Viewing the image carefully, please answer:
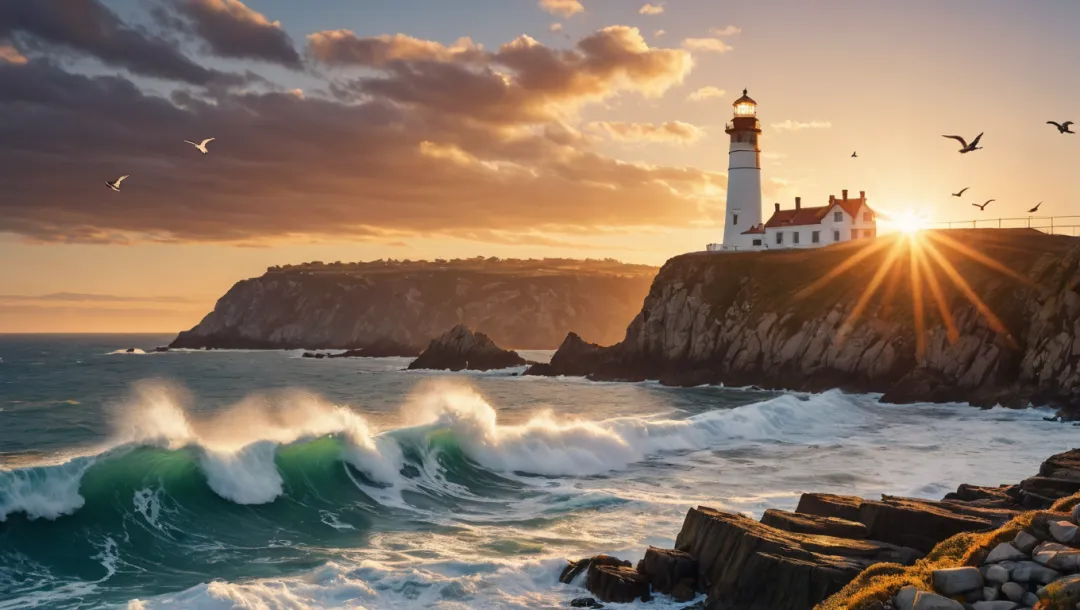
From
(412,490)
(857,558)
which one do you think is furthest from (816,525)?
(412,490)

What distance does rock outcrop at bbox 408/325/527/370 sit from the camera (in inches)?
3393

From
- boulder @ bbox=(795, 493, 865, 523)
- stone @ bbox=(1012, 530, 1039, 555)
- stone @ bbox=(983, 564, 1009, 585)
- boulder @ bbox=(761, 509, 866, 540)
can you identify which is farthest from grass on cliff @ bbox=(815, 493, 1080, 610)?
A: boulder @ bbox=(795, 493, 865, 523)

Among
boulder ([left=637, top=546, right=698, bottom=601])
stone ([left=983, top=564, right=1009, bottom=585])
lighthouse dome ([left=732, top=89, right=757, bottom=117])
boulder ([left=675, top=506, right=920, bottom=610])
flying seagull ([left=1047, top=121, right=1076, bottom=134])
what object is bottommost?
boulder ([left=637, top=546, right=698, bottom=601])

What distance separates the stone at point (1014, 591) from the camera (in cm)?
827

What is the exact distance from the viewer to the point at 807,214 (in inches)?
2906

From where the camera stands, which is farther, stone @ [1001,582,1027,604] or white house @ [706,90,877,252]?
white house @ [706,90,877,252]

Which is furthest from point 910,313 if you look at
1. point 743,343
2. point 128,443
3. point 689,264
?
point 128,443

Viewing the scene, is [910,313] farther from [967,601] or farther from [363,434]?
[967,601]

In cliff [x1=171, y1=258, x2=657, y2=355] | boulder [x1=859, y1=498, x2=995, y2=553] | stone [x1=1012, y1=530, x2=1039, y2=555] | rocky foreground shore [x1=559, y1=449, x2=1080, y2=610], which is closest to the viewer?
rocky foreground shore [x1=559, y1=449, x2=1080, y2=610]

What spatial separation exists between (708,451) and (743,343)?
31466 mm

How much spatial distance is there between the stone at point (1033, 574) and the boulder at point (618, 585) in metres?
5.93

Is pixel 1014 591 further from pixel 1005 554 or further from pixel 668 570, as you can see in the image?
pixel 668 570

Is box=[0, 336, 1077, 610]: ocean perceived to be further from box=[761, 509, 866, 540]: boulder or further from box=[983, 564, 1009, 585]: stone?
box=[983, 564, 1009, 585]: stone

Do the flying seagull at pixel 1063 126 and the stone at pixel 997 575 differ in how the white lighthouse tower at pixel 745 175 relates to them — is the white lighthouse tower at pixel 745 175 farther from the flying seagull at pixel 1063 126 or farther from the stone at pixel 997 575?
the stone at pixel 997 575
